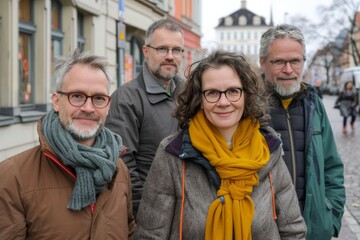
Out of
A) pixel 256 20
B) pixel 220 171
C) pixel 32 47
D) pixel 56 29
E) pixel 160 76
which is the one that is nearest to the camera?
pixel 220 171

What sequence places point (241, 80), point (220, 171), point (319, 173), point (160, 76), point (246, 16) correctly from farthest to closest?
1. point (246, 16)
2. point (160, 76)
3. point (319, 173)
4. point (241, 80)
5. point (220, 171)

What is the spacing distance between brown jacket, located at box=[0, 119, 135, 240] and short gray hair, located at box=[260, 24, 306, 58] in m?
1.35

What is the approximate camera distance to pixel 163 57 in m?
3.63

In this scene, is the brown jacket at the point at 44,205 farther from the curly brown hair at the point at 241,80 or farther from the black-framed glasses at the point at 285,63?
the black-framed glasses at the point at 285,63

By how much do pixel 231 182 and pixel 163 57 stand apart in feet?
4.65

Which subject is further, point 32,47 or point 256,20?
point 256,20

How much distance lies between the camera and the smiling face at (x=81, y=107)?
2.50 m

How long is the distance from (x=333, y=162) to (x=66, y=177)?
1704mm

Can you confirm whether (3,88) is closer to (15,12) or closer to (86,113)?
(15,12)

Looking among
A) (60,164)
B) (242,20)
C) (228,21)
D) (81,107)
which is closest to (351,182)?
(81,107)

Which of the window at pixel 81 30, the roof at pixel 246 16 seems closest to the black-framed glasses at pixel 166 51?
the window at pixel 81 30

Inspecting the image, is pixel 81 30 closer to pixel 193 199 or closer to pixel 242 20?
pixel 193 199

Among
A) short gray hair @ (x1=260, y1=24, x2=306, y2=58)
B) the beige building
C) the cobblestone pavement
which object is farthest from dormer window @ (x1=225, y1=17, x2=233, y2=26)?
short gray hair @ (x1=260, y1=24, x2=306, y2=58)

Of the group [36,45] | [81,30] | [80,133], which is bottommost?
[80,133]
